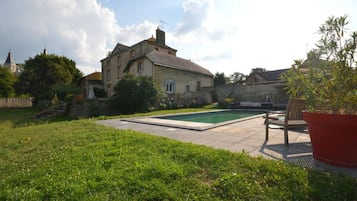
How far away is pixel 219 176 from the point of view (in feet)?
7.54

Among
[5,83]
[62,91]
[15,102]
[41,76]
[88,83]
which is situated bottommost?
[15,102]

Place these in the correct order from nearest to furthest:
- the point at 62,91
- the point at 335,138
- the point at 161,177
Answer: the point at 161,177
the point at 335,138
the point at 62,91

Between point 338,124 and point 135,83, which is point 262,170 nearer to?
point 338,124

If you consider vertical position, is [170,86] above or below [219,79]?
below

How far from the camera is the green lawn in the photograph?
76.3 inches

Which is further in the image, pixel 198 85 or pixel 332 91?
pixel 198 85

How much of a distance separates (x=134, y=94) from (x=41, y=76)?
17.7 m

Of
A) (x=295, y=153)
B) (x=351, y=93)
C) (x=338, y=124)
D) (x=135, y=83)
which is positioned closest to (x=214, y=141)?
(x=295, y=153)

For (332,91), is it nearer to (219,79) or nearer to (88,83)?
(88,83)

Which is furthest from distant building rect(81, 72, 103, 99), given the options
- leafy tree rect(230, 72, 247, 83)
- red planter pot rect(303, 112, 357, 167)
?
leafy tree rect(230, 72, 247, 83)

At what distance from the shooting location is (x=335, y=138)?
246 centimetres

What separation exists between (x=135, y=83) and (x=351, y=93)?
12952 mm

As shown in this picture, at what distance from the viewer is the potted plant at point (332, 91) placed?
2.41 m

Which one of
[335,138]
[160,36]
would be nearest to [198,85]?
[160,36]
